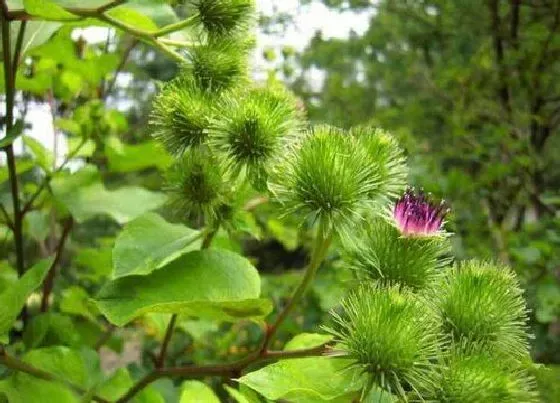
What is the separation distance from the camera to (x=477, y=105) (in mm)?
2777

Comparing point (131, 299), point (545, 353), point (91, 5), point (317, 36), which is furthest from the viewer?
point (317, 36)

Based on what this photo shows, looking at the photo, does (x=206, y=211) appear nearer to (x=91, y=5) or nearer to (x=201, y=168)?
(x=201, y=168)

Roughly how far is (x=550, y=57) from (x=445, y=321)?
6.95 feet

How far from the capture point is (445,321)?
0.60 m

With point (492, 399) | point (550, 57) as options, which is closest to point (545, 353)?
point (550, 57)

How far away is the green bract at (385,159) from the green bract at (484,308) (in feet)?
0.28

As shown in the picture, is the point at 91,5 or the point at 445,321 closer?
Answer: the point at 445,321

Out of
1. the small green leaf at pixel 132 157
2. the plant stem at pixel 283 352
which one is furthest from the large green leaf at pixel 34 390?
the small green leaf at pixel 132 157

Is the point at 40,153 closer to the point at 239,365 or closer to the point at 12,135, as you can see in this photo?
the point at 12,135

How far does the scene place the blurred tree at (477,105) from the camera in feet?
6.24

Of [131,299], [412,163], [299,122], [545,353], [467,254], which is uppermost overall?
[299,122]

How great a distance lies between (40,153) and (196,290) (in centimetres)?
60

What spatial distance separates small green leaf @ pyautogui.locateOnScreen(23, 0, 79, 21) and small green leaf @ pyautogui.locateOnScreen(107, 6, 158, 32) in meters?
0.07

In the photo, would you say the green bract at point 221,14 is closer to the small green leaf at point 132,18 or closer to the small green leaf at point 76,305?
the small green leaf at point 132,18
